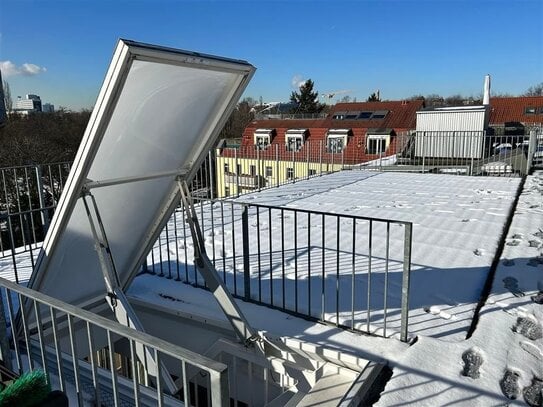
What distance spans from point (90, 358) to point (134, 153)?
124 centimetres

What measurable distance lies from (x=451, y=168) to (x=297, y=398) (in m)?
11.2

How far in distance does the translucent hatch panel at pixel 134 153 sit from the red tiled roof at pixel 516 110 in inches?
1267

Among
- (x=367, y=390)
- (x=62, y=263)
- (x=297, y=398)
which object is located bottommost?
(x=297, y=398)

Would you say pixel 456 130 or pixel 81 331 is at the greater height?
pixel 456 130

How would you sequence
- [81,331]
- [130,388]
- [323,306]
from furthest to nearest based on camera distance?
[81,331]
[323,306]
[130,388]

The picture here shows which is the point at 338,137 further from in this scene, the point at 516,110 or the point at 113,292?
the point at 113,292

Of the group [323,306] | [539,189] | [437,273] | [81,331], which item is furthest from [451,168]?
[81,331]

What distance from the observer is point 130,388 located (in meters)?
2.26

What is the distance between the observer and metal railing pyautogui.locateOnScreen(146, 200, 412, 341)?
312cm

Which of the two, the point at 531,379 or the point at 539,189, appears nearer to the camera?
the point at 531,379

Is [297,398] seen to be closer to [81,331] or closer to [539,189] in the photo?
[81,331]

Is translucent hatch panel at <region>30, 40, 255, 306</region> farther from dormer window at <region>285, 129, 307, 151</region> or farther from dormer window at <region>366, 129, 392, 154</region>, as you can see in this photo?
dormer window at <region>285, 129, 307, 151</region>

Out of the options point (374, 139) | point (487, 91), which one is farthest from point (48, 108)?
point (487, 91)

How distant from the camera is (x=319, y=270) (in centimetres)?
422
